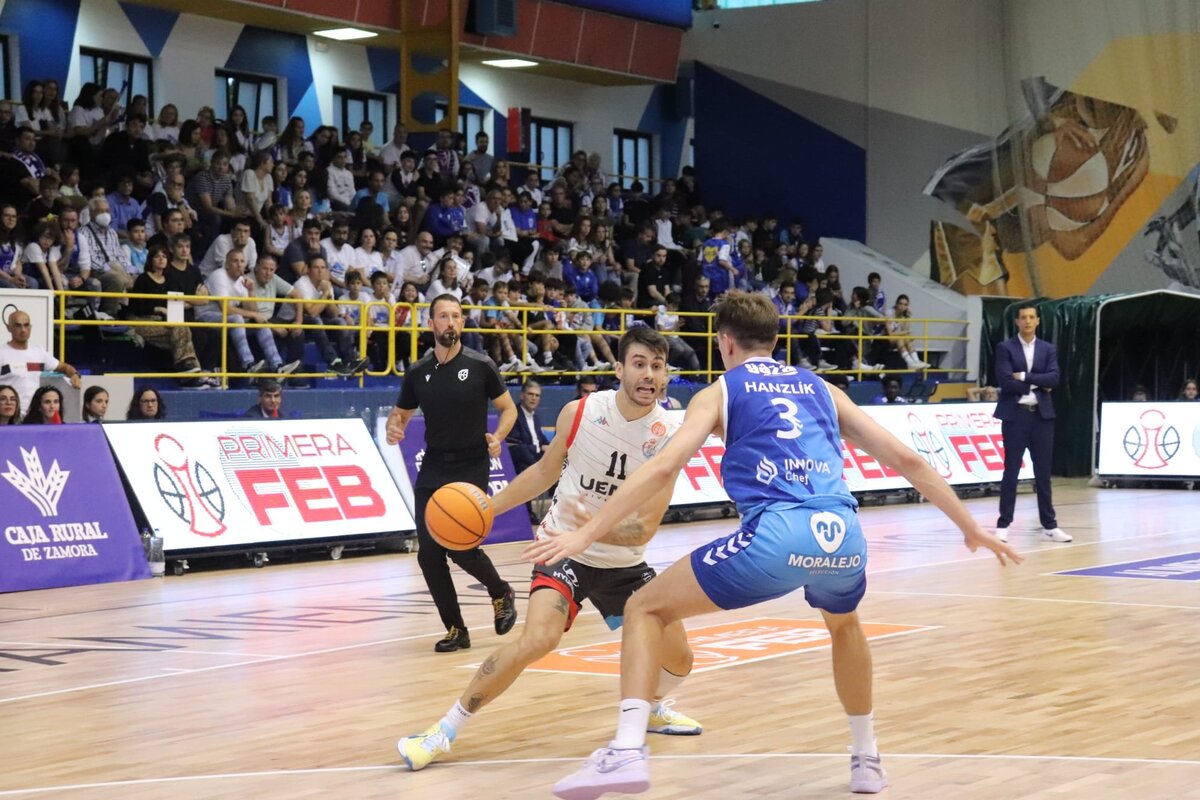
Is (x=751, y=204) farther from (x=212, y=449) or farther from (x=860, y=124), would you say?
(x=212, y=449)

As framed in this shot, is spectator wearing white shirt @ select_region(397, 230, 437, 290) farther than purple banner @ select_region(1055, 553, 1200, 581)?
Yes

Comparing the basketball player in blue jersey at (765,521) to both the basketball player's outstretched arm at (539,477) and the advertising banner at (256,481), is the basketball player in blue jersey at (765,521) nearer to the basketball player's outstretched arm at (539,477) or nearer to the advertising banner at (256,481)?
the basketball player's outstretched arm at (539,477)

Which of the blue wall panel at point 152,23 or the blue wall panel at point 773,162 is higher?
the blue wall panel at point 152,23

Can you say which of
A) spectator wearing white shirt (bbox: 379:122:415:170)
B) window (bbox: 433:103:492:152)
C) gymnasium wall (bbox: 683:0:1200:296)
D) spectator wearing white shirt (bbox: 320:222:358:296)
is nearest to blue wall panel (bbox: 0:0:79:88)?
spectator wearing white shirt (bbox: 379:122:415:170)

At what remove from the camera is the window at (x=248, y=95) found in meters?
25.9

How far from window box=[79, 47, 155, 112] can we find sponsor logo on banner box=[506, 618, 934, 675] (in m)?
16.4

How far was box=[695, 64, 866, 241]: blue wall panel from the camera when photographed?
33.0m

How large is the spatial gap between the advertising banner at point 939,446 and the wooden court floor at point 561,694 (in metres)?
7.21

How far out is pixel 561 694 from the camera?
8.18 m

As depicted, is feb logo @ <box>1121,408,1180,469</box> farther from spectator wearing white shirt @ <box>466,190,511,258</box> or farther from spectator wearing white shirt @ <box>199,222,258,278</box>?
spectator wearing white shirt @ <box>199,222,258,278</box>

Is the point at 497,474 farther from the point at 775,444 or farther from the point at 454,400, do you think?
the point at 775,444

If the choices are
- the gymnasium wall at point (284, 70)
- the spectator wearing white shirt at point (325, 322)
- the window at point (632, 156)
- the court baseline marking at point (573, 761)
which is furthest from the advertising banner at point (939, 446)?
the court baseline marking at point (573, 761)

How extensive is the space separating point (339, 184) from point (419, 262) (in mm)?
2080

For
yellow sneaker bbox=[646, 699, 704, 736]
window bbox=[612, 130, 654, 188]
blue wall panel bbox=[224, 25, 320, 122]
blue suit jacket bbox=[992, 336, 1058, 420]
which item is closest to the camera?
yellow sneaker bbox=[646, 699, 704, 736]
